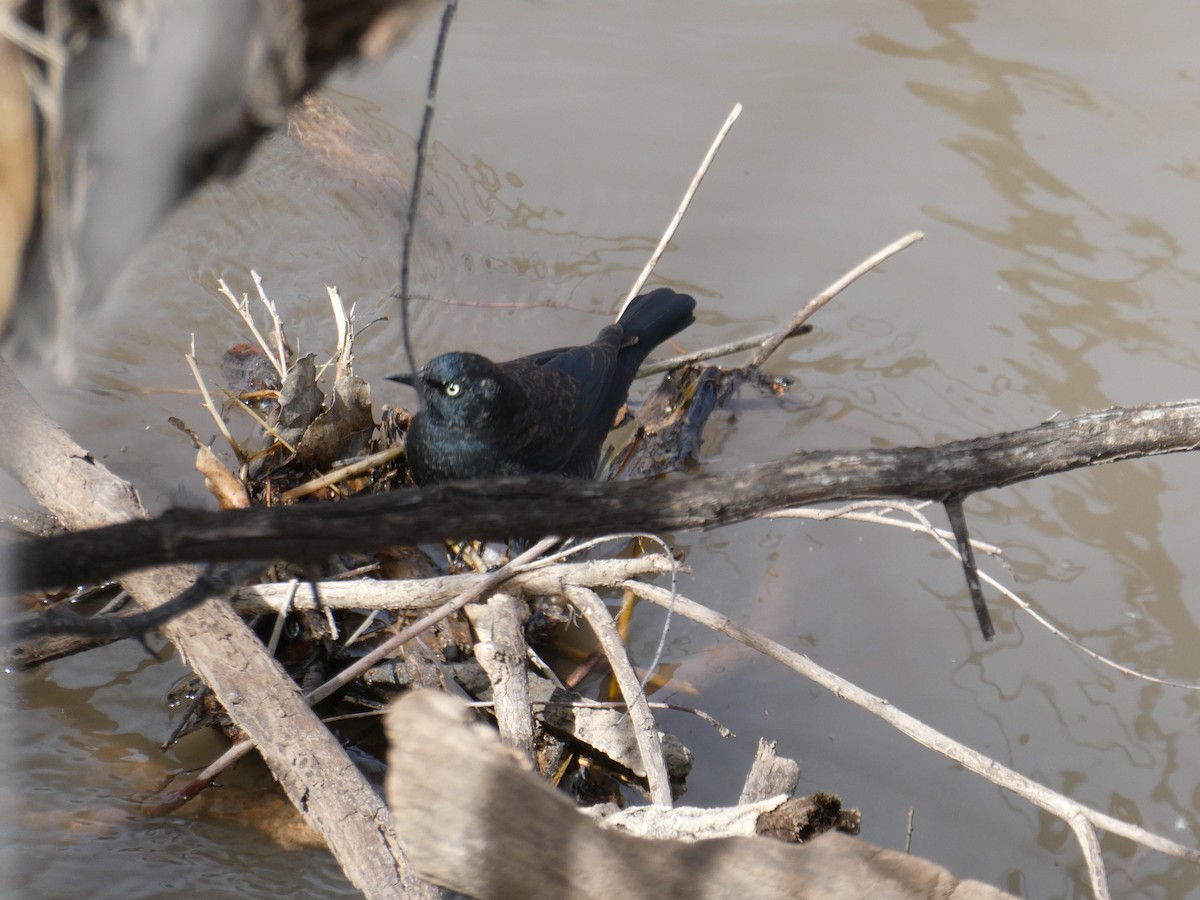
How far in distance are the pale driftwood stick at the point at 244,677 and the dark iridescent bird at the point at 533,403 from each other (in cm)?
94

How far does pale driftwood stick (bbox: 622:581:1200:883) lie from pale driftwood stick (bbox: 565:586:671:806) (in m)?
0.12

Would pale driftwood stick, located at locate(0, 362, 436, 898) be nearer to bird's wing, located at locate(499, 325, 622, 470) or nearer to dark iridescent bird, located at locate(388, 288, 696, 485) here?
dark iridescent bird, located at locate(388, 288, 696, 485)

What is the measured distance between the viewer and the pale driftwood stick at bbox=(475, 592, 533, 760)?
2.56m

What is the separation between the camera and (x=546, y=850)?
5.27 ft

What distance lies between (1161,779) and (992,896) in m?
2.11

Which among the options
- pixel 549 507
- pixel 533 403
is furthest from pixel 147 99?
pixel 533 403

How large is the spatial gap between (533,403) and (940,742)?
201cm

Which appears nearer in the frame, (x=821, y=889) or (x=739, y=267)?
(x=821, y=889)

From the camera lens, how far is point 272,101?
1056 mm

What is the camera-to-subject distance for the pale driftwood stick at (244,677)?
7.20 ft

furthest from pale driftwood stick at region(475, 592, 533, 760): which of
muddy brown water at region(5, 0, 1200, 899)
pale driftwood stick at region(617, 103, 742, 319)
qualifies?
pale driftwood stick at region(617, 103, 742, 319)

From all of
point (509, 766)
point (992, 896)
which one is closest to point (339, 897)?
point (509, 766)

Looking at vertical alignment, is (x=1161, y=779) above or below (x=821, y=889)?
below

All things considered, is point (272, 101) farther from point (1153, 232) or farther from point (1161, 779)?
point (1153, 232)
